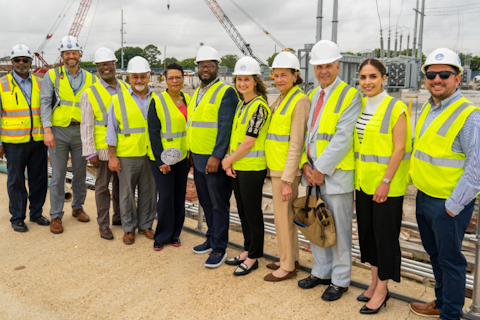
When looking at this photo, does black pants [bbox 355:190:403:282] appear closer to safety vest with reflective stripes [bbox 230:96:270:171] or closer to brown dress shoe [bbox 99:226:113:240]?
safety vest with reflective stripes [bbox 230:96:270:171]

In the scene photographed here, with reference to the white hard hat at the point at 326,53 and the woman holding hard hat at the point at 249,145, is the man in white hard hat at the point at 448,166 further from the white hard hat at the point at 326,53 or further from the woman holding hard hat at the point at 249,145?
the woman holding hard hat at the point at 249,145

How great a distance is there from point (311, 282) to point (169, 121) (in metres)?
2.24

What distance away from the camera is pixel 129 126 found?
4.52 meters

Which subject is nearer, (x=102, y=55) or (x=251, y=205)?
(x=251, y=205)

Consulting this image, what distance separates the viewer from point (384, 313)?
3164 mm

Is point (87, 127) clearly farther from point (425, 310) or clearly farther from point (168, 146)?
point (425, 310)

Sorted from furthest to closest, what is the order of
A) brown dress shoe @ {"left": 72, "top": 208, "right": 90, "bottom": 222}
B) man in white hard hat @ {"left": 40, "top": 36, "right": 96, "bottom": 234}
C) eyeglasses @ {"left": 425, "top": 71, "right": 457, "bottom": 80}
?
brown dress shoe @ {"left": 72, "top": 208, "right": 90, "bottom": 222} < man in white hard hat @ {"left": 40, "top": 36, "right": 96, "bottom": 234} < eyeglasses @ {"left": 425, "top": 71, "right": 457, "bottom": 80}

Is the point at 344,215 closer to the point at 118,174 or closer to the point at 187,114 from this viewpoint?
the point at 187,114

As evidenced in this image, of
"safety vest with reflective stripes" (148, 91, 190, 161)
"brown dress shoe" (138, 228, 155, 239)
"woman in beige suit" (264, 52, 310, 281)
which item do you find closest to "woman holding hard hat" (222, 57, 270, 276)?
"woman in beige suit" (264, 52, 310, 281)

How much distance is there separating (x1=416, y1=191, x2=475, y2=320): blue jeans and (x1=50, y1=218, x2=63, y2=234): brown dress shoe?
4.32m

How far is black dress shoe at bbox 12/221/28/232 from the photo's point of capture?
200 inches

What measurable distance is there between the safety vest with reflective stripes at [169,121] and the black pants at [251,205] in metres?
0.90

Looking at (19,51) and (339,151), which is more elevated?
(19,51)

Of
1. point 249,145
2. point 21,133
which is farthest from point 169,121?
point 21,133
